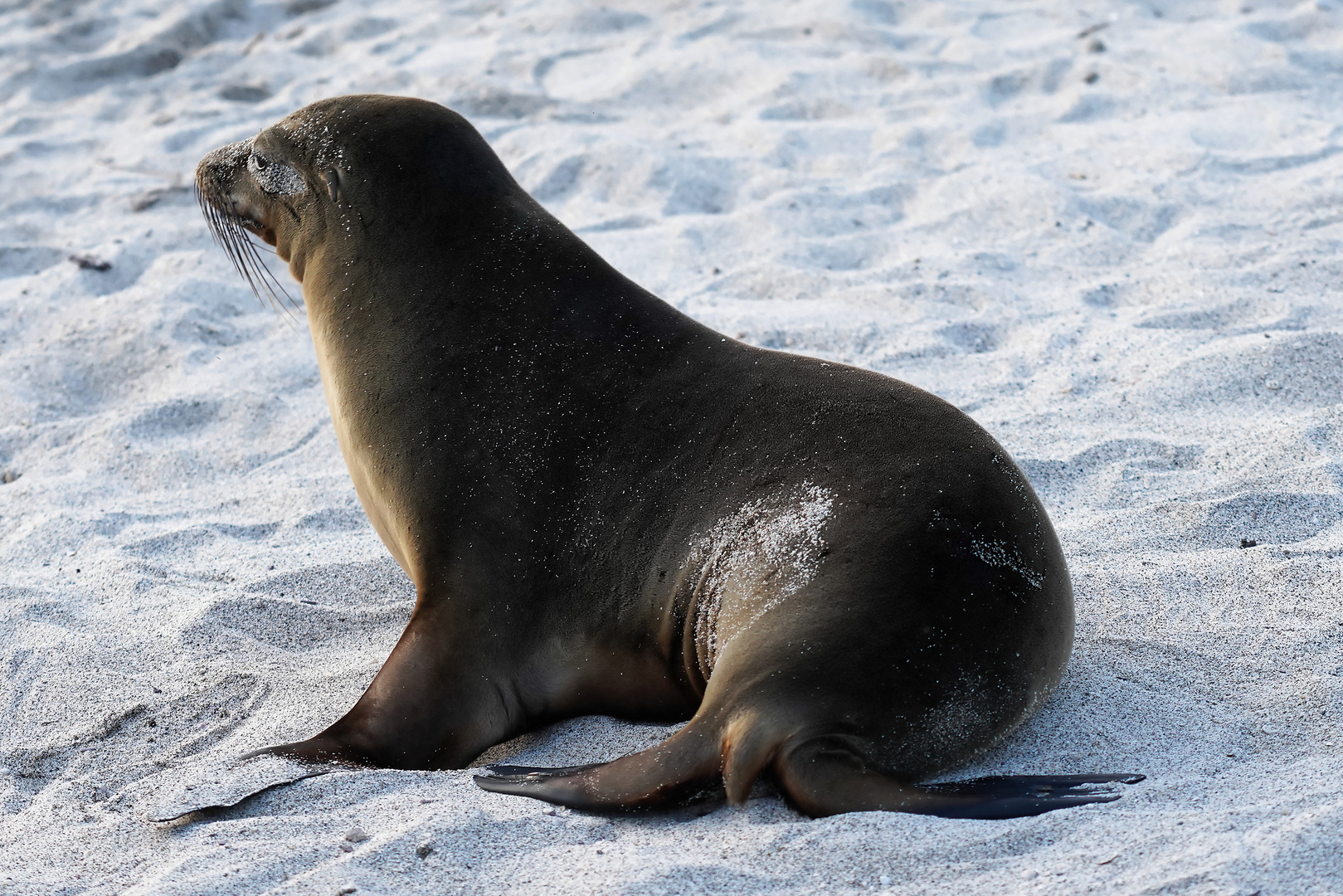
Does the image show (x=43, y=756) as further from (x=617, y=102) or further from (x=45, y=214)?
(x=617, y=102)

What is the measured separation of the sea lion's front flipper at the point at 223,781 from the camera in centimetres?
246

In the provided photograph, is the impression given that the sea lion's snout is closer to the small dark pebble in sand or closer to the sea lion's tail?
the sea lion's tail

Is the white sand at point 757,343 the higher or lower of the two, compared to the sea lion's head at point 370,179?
lower

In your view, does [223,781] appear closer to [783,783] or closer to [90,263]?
[783,783]

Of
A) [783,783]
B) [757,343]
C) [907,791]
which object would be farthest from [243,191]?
[907,791]

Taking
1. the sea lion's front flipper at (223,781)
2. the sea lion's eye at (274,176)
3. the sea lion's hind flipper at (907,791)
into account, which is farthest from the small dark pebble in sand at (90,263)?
→ the sea lion's hind flipper at (907,791)

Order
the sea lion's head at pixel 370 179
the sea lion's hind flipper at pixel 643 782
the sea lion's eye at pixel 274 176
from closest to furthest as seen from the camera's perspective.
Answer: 1. the sea lion's hind flipper at pixel 643 782
2. the sea lion's head at pixel 370 179
3. the sea lion's eye at pixel 274 176

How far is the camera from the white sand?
228cm

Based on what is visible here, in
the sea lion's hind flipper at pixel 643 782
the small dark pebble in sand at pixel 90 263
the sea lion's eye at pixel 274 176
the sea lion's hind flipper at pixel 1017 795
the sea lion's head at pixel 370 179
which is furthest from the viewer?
the small dark pebble in sand at pixel 90 263

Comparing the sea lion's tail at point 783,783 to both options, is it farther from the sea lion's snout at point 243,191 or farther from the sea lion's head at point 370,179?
the sea lion's snout at point 243,191

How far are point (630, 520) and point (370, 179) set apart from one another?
1.15 meters

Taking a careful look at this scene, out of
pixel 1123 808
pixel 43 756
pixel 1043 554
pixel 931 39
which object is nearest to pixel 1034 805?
pixel 1123 808

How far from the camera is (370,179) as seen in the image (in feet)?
11.2

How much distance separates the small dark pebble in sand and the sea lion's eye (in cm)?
239
